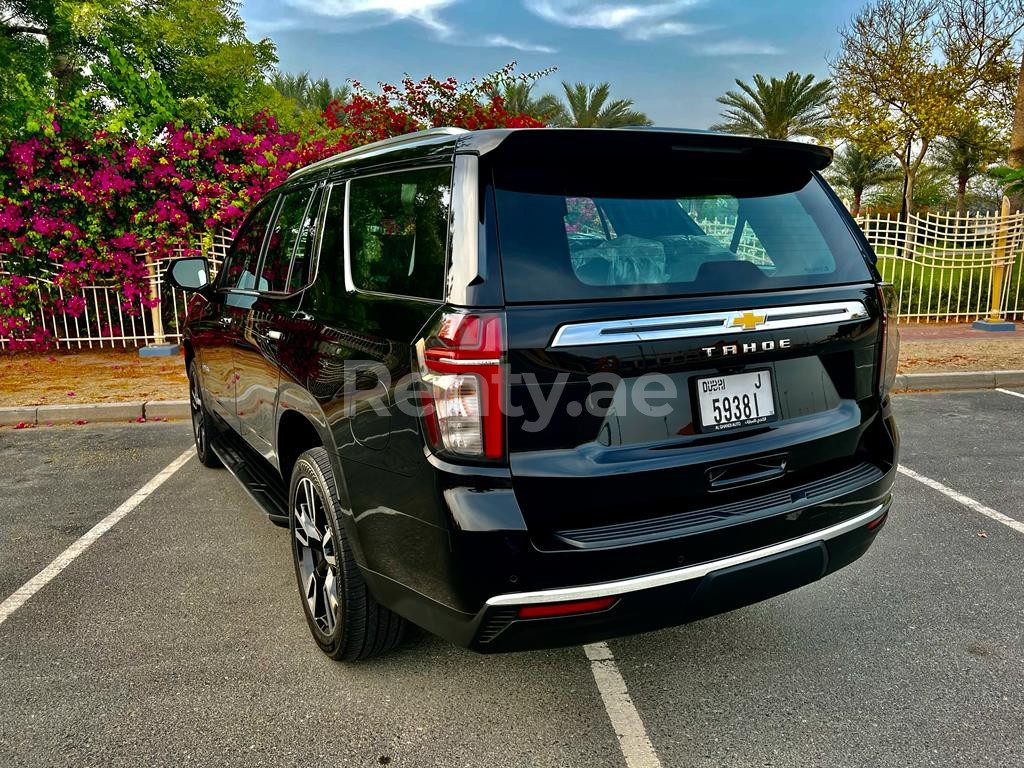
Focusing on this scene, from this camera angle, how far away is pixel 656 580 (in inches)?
84.0

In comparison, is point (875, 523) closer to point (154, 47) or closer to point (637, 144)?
point (637, 144)

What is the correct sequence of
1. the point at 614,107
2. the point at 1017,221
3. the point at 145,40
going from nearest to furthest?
the point at 1017,221
the point at 145,40
the point at 614,107

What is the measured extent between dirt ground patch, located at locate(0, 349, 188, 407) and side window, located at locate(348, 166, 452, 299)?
212 inches

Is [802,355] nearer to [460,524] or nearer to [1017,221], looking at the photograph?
[460,524]

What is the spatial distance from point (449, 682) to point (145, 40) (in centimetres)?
1692

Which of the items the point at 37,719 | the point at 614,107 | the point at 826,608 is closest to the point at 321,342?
the point at 37,719

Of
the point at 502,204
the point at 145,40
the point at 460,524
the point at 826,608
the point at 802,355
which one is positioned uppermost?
the point at 145,40

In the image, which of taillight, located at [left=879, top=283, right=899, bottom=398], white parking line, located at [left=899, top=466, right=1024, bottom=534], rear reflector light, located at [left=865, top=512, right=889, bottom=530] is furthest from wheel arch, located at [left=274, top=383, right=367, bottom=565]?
white parking line, located at [left=899, top=466, right=1024, bottom=534]

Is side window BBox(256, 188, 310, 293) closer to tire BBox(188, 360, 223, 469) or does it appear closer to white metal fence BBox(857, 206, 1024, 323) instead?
tire BBox(188, 360, 223, 469)

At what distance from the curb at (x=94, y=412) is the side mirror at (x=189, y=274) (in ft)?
9.35

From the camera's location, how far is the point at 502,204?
213 cm

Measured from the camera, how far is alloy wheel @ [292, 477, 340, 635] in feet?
9.11

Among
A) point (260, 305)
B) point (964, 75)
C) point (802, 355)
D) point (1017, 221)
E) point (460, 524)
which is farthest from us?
point (964, 75)

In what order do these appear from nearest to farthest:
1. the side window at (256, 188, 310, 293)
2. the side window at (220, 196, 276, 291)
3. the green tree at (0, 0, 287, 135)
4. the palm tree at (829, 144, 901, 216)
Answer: the side window at (256, 188, 310, 293) < the side window at (220, 196, 276, 291) < the green tree at (0, 0, 287, 135) < the palm tree at (829, 144, 901, 216)
